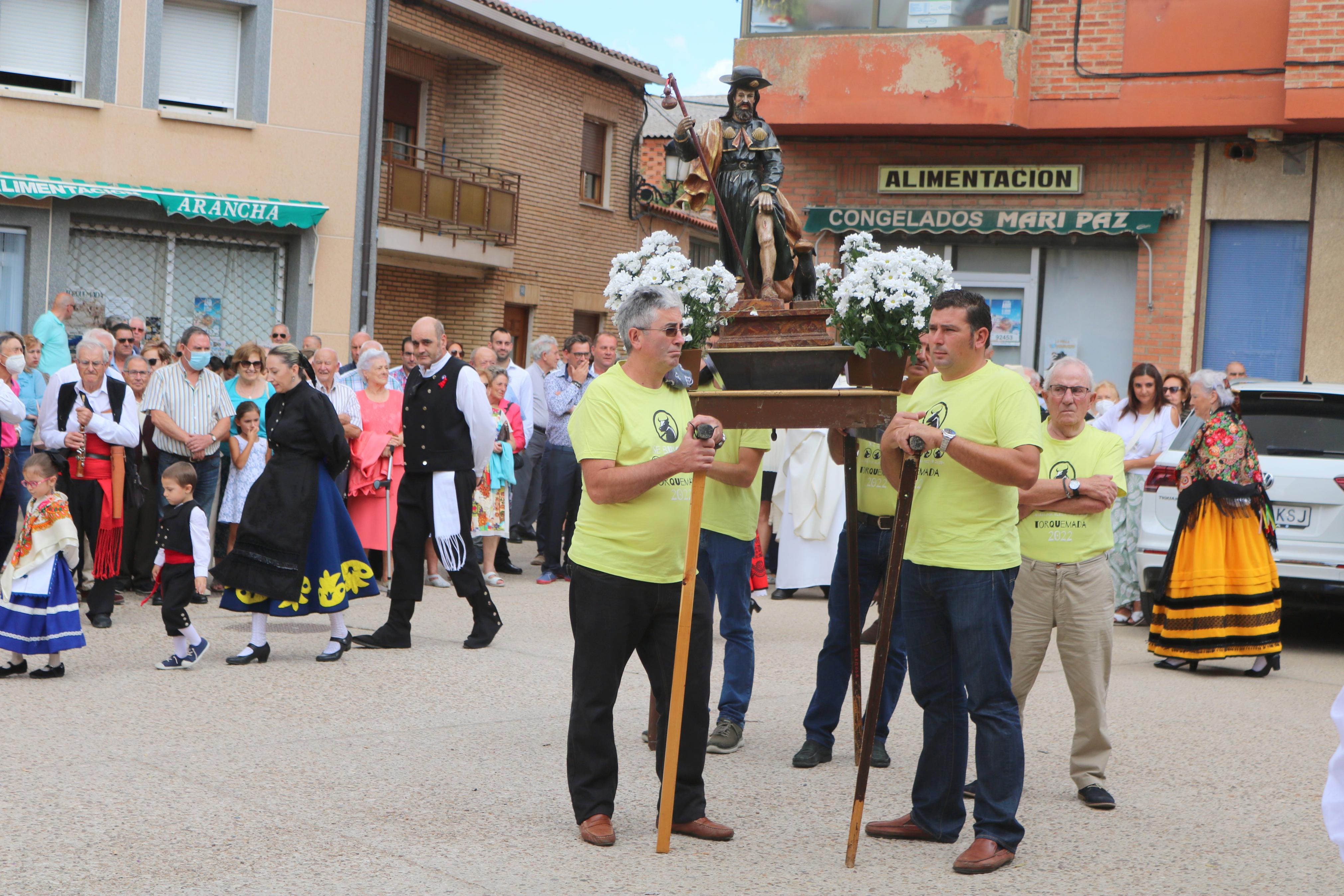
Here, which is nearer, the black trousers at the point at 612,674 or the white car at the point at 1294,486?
the black trousers at the point at 612,674

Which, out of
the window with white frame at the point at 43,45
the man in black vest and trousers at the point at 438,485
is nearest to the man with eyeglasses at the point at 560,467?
the man in black vest and trousers at the point at 438,485

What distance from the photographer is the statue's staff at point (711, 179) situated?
248 inches

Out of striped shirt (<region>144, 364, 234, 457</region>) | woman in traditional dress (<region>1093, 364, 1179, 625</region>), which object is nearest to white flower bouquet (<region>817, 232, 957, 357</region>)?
woman in traditional dress (<region>1093, 364, 1179, 625</region>)

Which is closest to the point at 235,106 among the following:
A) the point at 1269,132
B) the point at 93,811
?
the point at 1269,132

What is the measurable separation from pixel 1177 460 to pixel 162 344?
8.54m

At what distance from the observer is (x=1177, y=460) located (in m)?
10.6

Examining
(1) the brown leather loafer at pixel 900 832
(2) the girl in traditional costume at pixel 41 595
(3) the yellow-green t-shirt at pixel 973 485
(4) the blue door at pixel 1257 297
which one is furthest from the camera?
(4) the blue door at pixel 1257 297

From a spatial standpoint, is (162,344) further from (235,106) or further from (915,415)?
(915,415)

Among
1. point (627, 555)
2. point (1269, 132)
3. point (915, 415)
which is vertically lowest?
point (627, 555)

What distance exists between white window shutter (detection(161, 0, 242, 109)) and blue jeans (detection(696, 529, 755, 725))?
48.1 feet

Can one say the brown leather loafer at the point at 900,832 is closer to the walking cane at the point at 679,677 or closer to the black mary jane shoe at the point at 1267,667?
the walking cane at the point at 679,677

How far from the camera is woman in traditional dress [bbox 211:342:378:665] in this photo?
8453 mm

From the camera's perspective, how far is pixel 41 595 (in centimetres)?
775

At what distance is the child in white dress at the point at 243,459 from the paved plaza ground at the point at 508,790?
6.56ft
